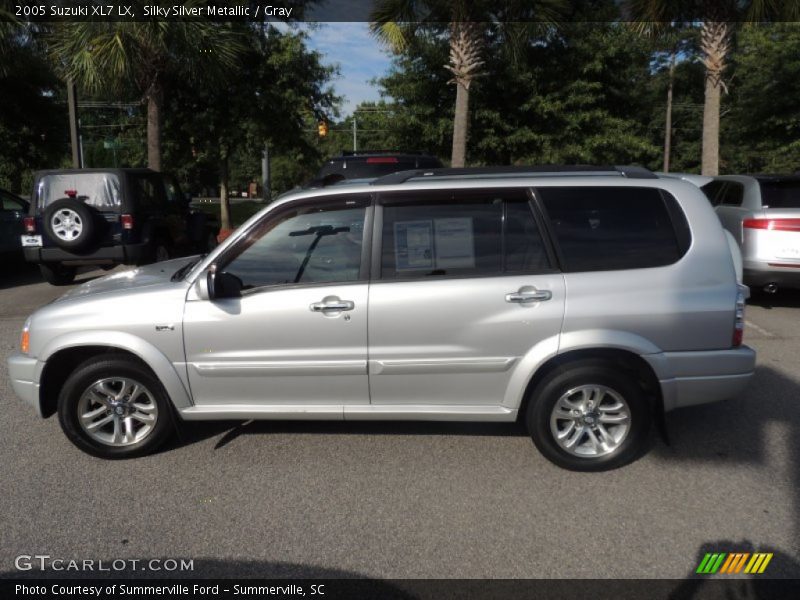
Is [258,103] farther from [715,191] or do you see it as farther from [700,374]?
[700,374]

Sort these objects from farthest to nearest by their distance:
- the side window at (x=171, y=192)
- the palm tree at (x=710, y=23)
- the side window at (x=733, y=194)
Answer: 1. the palm tree at (x=710, y=23)
2. the side window at (x=171, y=192)
3. the side window at (x=733, y=194)

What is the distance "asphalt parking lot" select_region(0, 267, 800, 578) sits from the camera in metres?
3.09

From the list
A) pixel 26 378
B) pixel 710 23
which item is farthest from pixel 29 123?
pixel 710 23

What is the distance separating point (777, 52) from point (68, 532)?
23.0 metres

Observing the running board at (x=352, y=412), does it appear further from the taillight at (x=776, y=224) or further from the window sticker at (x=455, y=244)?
the taillight at (x=776, y=224)

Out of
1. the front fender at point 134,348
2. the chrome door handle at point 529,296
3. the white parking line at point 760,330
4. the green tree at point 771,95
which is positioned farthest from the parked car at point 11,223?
the green tree at point 771,95

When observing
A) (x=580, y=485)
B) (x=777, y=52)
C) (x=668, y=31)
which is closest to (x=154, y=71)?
(x=668, y=31)

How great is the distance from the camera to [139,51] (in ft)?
40.2

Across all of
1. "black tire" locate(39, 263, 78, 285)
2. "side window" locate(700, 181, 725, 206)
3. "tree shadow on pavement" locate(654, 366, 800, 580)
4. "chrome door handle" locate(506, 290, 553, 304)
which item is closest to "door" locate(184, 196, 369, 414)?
"chrome door handle" locate(506, 290, 553, 304)

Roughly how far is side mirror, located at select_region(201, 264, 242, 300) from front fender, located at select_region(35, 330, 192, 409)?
506 mm

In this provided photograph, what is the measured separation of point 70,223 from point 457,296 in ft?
24.3

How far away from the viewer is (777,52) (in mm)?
20078

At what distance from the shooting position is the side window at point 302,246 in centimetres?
390

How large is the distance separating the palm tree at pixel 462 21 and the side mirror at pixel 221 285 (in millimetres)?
10025
